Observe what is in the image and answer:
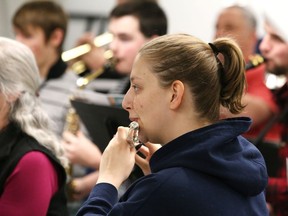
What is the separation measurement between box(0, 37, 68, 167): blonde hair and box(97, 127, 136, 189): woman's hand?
0.40 m

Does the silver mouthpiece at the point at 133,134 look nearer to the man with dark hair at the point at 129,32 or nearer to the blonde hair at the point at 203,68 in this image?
the blonde hair at the point at 203,68

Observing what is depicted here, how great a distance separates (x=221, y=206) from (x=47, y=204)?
0.64 m

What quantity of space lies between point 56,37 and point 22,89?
1263mm

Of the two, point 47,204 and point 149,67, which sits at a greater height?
point 149,67

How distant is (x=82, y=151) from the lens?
2498 mm

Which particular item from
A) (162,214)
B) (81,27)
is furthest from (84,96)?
(81,27)

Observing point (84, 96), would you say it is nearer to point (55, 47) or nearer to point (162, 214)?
point (55, 47)

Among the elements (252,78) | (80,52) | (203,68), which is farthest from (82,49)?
(203,68)

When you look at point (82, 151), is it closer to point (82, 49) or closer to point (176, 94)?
point (176, 94)

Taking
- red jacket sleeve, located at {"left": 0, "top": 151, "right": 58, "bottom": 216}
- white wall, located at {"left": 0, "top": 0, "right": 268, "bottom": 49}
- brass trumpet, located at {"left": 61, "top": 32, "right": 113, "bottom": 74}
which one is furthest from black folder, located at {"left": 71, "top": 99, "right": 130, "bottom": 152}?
white wall, located at {"left": 0, "top": 0, "right": 268, "bottom": 49}

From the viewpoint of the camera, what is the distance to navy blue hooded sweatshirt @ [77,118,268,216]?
49.1 inches

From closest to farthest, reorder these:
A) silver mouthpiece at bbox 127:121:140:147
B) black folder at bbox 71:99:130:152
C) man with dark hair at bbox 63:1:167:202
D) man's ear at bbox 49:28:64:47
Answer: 1. silver mouthpiece at bbox 127:121:140:147
2. black folder at bbox 71:99:130:152
3. man with dark hair at bbox 63:1:167:202
4. man's ear at bbox 49:28:64:47

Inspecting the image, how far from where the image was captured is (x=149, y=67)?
1.36 m

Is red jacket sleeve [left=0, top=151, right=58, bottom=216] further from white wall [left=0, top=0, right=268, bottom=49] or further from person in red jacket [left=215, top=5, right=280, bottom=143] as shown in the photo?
white wall [left=0, top=0, right=268, bottom=49]
